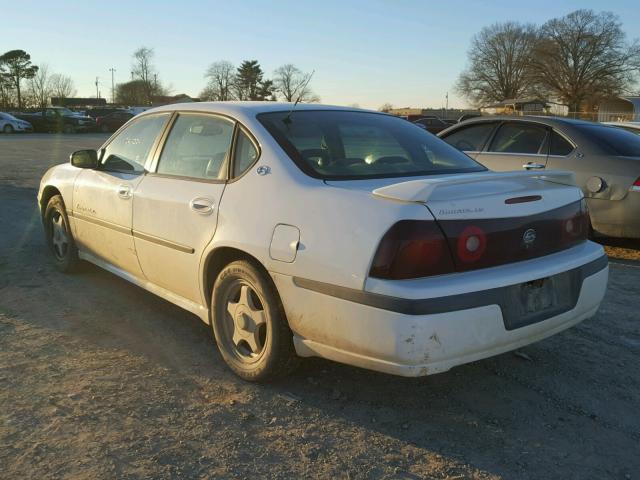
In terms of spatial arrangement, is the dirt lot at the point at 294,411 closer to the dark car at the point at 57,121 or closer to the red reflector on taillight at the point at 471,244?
the red reflector on taillight at the point at 471,244

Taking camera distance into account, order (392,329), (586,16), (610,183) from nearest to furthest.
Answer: (392,329) → (610,183) → (586,16)

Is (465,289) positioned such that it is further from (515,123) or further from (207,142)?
(515,123)

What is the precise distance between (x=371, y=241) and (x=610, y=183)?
4.30m

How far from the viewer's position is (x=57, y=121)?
123ft

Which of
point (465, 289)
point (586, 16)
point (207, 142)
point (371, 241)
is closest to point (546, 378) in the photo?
point (465, 289)

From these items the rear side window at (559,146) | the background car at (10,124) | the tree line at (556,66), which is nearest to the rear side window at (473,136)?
the rear side window at (559,146)

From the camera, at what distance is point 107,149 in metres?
4.61

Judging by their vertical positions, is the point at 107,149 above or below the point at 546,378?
above

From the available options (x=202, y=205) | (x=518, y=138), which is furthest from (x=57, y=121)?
(x=202, y=205)

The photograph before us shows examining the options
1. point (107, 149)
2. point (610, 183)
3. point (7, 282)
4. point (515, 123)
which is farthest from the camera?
point (515, 123)

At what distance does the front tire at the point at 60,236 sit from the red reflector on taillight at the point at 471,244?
3.58 m

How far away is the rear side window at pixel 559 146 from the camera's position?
20.6ft

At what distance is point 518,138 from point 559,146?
54cm

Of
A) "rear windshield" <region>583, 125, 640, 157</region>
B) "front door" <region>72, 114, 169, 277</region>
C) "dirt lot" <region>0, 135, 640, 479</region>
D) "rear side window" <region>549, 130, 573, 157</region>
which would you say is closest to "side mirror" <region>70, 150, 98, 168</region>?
"front door" <region>72, 114, 169, 277</region>
